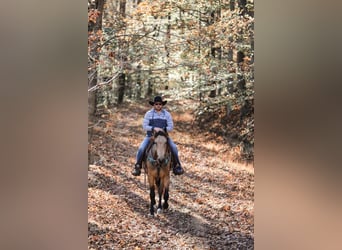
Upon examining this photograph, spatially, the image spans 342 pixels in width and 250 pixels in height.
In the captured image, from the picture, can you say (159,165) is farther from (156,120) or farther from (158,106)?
(158,106)

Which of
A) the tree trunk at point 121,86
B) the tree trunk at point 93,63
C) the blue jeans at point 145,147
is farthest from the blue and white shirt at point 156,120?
the tree trunk at point 93,63

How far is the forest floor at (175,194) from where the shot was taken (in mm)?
3211

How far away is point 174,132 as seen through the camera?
331 cm

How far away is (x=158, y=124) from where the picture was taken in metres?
3.32

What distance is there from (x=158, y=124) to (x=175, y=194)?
0.67m

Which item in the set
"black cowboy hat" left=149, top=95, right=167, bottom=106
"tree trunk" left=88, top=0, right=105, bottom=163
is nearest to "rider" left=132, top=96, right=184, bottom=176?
"black cowboy hat" left=149, top=95, right=167, bottom=106

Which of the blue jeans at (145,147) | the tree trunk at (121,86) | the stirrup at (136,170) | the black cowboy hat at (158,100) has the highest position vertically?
the tree trunk at (121,86)

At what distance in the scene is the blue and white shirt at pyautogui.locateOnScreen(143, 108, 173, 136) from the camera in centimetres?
332

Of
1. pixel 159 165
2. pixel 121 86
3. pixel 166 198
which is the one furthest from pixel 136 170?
pixel 121 86

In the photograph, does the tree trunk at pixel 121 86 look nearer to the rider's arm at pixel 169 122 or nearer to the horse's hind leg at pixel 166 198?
the rider's arm at pixel 169 122
